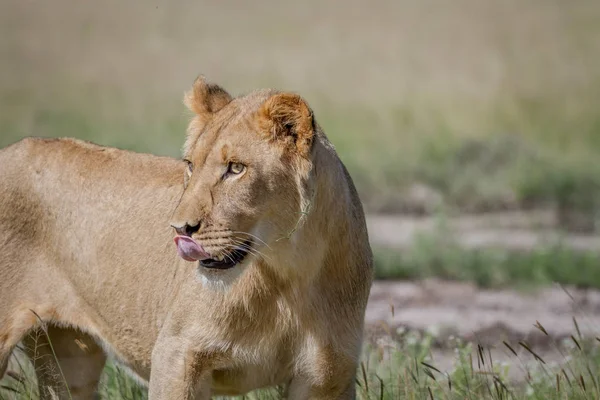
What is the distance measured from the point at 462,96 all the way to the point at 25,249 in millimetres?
8979

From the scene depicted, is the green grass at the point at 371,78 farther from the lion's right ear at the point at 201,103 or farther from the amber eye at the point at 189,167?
the amber eye at the point at 189,167

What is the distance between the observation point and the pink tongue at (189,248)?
14.5ft

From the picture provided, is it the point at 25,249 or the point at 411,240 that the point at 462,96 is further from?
the point at 25,249

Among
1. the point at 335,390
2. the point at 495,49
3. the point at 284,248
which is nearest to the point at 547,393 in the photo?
the point at 335,390

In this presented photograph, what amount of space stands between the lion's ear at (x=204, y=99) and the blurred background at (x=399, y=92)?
4.81 meters

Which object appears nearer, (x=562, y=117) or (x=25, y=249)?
(x=25, y=249)

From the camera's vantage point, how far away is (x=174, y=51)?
1545 centimetres


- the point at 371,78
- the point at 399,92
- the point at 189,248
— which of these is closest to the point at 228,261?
the point at 189,248

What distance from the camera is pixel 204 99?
194 inches

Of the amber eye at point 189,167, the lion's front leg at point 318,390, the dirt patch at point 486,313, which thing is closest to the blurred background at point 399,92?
the dirt patch at point 486,313

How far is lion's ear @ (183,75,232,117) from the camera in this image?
488cm

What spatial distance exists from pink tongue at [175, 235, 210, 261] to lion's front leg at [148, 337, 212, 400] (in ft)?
1.44

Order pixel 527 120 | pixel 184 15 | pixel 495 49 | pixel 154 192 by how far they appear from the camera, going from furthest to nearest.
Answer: pixel 184 15 → pixel 495 49 → pixel 527 120 → pixel 154 192

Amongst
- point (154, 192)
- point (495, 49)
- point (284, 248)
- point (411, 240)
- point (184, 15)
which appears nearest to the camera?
point (284, 248)
